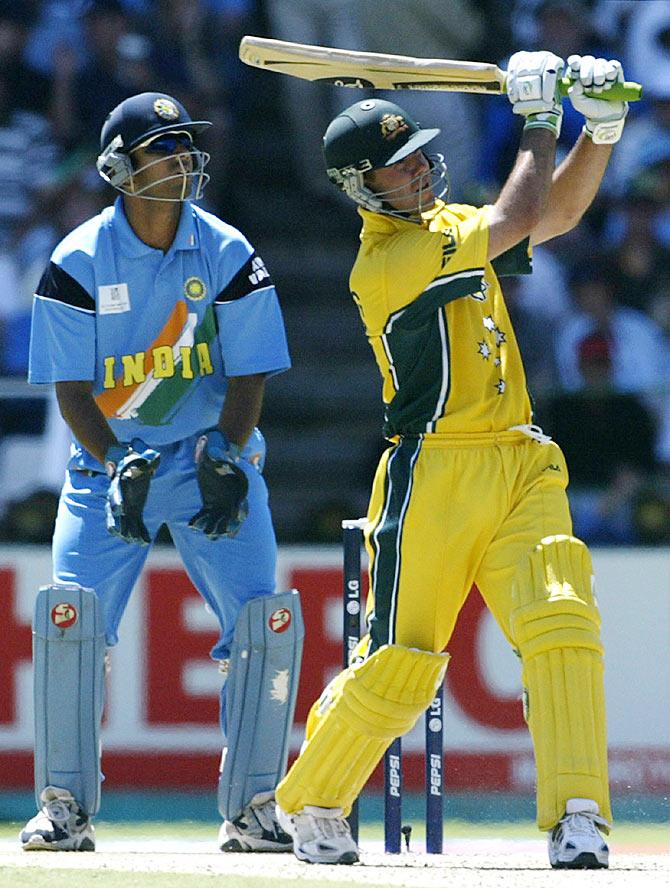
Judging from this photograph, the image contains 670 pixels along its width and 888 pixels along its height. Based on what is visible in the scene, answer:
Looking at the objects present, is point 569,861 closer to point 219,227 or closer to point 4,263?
point 219,227

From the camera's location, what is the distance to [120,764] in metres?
6.14

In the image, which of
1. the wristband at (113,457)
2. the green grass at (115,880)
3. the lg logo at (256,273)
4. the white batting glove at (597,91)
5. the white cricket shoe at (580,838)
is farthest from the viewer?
the lg logo at (256,273)

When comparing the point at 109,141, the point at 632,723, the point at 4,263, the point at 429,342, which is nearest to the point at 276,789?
the point at 429,342

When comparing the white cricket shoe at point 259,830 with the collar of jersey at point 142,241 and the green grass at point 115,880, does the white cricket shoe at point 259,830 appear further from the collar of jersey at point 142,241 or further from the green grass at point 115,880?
the collar of jersey at point 142,241

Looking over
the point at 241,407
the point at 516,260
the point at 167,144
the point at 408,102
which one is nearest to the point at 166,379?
the point at 241,407

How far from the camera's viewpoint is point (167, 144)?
443cm

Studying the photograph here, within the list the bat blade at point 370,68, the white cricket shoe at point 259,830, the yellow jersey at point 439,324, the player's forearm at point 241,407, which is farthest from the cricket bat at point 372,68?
the white cricket shoe at point 259,830

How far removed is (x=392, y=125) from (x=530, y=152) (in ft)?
1.14

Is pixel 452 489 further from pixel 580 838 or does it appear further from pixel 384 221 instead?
pixel 580 838

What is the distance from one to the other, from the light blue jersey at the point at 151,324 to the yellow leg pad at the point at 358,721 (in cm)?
89

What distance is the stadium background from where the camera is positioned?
241 inches

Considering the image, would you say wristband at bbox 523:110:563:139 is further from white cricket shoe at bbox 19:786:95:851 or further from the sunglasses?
→ white cricket shoe at bbox 19:786:95:851

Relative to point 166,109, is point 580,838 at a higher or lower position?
lower

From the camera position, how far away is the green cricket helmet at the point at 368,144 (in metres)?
4.07
